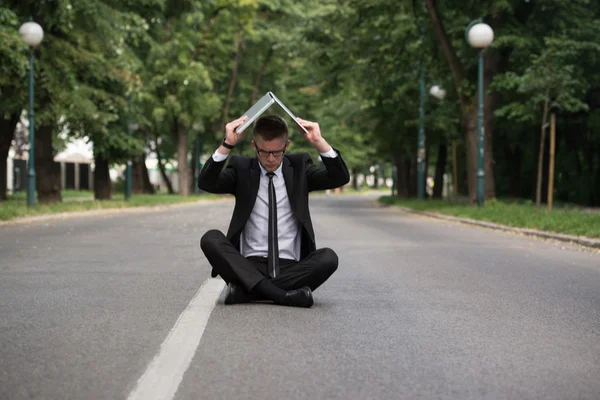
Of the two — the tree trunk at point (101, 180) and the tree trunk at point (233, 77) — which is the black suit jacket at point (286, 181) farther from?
the tree trunk at point (233, 77)

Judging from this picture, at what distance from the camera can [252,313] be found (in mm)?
6293

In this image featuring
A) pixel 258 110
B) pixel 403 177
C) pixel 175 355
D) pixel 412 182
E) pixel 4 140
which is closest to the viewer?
pixel 175 355

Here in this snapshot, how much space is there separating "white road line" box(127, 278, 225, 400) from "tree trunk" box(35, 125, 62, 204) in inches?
805

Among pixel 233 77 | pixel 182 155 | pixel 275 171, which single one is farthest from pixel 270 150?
pixel 233 77

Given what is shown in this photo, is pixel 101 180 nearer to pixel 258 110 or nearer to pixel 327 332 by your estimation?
pixel 258 110

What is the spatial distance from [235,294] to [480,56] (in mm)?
18484

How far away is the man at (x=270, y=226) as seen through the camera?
647 cm

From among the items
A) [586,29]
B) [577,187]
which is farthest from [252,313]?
[577,187]

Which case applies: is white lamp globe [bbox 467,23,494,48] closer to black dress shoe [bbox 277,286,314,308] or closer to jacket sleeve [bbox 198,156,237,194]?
jacket sleeve [bbox 198,156,237,194]

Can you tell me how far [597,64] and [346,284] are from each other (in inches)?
941

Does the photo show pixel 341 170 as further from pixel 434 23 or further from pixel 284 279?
pixel 434 23

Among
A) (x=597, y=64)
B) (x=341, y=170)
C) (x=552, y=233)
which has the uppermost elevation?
(x=597, y=64)

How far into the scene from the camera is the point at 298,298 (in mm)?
6555

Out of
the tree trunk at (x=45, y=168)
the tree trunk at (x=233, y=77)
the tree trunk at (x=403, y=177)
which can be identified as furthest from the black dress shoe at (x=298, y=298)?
the tree trunk at (x=233, y=77)
